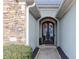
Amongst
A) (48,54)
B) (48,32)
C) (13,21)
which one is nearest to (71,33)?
(13,21)

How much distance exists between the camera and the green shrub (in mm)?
7312

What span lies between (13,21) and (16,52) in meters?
1.86

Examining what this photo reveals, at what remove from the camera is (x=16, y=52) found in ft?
24.6

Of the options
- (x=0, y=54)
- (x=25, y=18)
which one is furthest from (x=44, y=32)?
(x=0, y=54)

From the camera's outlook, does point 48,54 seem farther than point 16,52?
Yes

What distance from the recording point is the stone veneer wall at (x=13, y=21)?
8875mm

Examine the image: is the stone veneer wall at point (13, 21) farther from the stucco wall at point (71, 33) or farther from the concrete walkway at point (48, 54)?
the concrete walkway at point (48, 54)

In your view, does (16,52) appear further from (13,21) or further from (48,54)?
(48,54)

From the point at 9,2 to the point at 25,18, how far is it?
3.08 feet

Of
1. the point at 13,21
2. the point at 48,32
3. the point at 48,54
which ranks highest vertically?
the point at 13,21

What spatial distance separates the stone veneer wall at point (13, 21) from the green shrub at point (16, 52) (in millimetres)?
1172

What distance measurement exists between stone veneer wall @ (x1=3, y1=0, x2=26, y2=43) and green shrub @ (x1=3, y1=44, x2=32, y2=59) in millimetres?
1172

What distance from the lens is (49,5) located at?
1997 cm

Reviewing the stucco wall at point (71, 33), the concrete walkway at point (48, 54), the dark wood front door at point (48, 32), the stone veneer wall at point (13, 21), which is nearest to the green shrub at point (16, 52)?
the stone veneer wall at point (13, 21)
